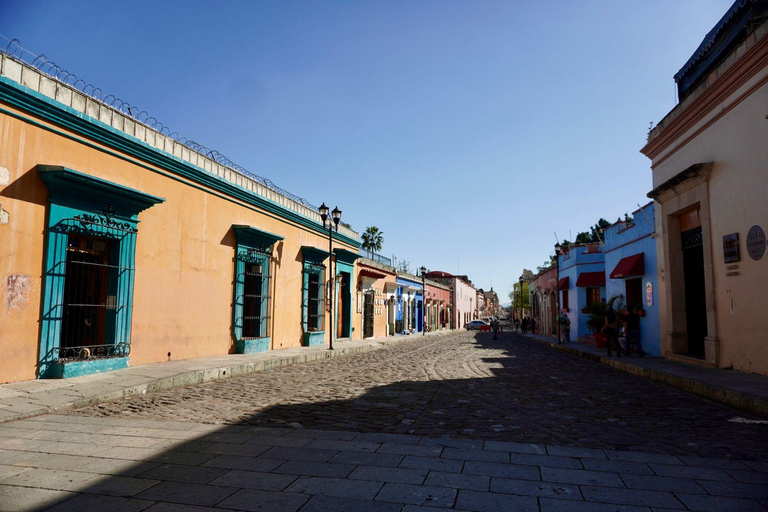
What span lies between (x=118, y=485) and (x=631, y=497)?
3.71 meters

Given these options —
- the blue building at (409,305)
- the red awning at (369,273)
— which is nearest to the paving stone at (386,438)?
the red awning at (369,273)

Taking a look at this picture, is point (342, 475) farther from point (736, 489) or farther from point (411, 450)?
point (736, 489)

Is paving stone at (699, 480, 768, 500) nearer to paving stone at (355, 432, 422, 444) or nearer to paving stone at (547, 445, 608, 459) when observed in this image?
paving stone at (547, 445, 608, 459)

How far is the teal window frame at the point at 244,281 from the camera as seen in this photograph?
13.9 metres

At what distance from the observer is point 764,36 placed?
912cm

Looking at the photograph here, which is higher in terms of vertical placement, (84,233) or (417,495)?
(84,233)

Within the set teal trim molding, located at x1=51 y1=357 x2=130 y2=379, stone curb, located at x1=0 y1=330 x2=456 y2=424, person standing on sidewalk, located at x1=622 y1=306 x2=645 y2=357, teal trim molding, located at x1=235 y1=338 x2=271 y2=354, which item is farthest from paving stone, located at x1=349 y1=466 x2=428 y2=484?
person standing on sidewalk, located at x1=622 y1=306 x2=645 y2=357

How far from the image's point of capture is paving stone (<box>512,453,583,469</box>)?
165 inches

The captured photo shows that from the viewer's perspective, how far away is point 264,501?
132 inches

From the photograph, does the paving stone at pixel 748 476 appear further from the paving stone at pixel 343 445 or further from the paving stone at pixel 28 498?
the paving stone at pixel 28 498

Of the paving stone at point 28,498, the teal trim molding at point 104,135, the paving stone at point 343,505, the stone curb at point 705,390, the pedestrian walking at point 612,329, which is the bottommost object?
the stone curb at point 705,390

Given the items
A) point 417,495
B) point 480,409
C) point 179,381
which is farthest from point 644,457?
point 179,381

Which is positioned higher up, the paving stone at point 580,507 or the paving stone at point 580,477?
the paving stone at point 580,507

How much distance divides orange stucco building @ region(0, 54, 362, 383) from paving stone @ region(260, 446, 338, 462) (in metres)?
5.51
